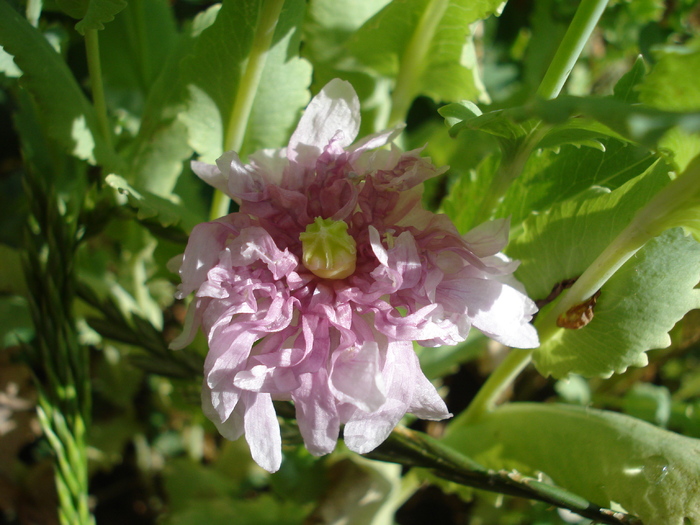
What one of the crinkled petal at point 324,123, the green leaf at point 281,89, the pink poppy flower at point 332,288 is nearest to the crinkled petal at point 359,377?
the pink poppy flower at point 332,288

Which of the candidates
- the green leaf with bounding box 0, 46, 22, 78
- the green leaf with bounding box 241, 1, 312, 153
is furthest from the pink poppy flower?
the green leaf with bounding box 0, 46, 22, 78

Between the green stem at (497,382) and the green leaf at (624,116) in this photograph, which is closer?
the green leaf at (624,116)

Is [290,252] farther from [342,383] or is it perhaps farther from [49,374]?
[49,374]

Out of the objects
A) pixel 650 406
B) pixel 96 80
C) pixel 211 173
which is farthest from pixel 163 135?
pixel 650 406

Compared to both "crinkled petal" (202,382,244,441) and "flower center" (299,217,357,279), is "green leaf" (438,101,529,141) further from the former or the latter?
"crinkled petal" (202,382,244,441)

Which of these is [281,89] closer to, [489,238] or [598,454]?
[489,238]

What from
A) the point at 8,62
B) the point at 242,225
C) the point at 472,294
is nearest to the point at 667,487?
the point at 472,294

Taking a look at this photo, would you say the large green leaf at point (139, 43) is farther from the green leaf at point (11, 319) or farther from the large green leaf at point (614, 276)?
the large green leaf at point (614, 276)
